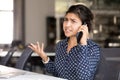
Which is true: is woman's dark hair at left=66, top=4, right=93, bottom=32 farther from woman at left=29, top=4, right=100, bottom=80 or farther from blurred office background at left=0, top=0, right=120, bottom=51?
blurred office background at left=0, top=0, right=120, bottom=51

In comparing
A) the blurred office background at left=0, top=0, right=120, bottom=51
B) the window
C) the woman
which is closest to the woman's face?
the woman

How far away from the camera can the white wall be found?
33.0ft

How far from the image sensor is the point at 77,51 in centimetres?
227

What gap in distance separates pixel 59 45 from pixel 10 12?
24.5ft

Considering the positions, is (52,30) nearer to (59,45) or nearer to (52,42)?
(52,42)

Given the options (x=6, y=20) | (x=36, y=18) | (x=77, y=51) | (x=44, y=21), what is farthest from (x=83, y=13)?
(x=44, y=21)

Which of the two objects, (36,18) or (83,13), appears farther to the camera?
(36,18)

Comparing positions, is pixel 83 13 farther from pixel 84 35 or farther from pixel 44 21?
Result: pixel 44 21

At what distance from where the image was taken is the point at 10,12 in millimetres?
9836

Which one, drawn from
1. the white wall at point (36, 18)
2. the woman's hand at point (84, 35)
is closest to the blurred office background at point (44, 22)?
the white wall at point (36, 18)

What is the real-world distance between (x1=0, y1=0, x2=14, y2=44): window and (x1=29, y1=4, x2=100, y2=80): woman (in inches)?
293

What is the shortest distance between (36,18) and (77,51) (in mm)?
7964

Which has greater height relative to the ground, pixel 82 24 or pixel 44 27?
pixel 82 24

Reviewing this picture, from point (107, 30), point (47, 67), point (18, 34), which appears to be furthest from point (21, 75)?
point (107, 30)
